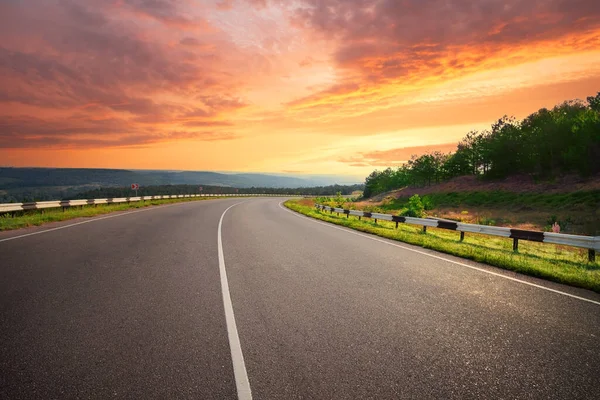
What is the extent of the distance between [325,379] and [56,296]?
4.74m

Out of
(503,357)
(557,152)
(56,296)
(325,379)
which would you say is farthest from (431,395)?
(557,152)

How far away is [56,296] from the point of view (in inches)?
201

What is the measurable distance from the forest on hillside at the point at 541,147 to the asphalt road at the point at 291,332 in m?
61.1

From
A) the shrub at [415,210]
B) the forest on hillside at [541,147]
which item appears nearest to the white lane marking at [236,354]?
the shrub at [415,210]

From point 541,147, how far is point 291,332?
74.7 meters

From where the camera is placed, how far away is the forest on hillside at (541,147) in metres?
53.3

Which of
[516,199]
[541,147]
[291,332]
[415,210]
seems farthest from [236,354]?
[541,147]

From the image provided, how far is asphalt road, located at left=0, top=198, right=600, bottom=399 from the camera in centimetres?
282

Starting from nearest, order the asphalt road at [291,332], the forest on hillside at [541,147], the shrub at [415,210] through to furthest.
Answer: the asphalt road at [291,332], the shrub at [415,210], the forest on hillside at [541,147]

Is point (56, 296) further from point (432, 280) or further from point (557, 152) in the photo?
point (557, 152)

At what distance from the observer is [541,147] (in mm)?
60938

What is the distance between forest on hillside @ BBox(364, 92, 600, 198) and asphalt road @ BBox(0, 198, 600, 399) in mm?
61072

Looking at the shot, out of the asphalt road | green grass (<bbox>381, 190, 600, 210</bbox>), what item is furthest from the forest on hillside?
the asphalt road

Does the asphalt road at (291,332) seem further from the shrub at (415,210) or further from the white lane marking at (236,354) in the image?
the shrub at (415,210)
